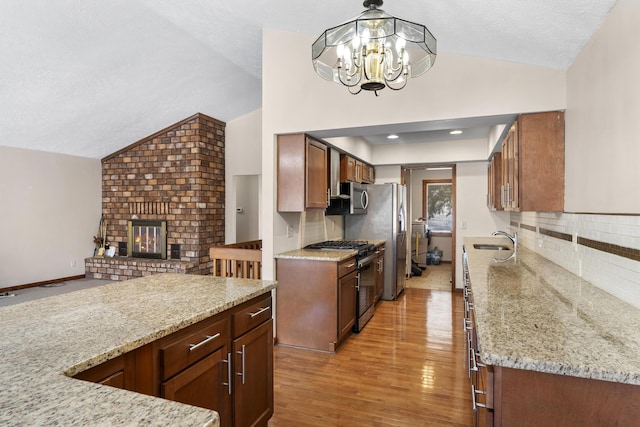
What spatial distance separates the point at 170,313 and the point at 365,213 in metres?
3.99

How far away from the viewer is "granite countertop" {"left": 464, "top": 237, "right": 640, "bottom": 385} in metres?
1.06

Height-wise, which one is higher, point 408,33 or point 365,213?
point 408,33

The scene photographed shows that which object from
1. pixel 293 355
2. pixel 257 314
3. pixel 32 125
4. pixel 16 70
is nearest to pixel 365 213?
pixel 293 355

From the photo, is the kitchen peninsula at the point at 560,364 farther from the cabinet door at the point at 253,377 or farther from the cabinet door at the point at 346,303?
the cabinet door at the point at 346,303

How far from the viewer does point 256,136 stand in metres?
6.58

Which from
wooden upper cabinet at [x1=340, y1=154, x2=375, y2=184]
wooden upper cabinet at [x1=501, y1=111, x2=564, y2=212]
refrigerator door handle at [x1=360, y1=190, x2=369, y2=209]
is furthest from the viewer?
refrigerator door handle at [x1=360, y1=190, x2=369, y2=209]

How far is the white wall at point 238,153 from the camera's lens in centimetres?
656

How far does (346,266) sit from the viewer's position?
357 cm

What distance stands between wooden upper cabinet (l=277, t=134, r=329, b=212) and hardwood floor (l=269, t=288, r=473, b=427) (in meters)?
1.38

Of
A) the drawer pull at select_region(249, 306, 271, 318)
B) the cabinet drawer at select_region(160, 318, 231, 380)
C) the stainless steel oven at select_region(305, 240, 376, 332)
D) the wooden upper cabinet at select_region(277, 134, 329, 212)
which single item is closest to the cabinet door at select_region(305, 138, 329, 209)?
the wooden upper cabinet at select_region(277, 134, 329, 212)

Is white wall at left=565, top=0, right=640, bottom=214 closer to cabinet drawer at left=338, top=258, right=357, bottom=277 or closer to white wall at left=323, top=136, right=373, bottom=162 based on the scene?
cabinet drawer at left=338, top=258, right=357, bottom=277

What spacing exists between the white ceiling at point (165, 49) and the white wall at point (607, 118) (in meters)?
0.15

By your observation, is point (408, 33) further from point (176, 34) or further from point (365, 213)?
point (365, 213)

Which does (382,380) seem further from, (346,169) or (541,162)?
(346,169)
